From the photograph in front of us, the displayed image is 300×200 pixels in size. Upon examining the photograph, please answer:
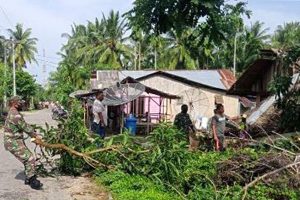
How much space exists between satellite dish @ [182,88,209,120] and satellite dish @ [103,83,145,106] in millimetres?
8686

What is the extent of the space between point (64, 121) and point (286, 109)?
582 cm

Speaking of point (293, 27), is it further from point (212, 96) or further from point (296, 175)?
point (296, 175)

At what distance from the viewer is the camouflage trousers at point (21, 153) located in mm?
9391

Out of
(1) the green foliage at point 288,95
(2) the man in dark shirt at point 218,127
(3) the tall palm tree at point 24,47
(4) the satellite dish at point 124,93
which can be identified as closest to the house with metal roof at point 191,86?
(4) the satellite dish at point 124,93

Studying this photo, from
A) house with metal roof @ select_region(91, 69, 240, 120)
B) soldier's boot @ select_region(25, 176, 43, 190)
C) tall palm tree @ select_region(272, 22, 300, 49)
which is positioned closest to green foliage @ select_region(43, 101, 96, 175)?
soldier's boot @ select_region(25, 176, 43, 190)

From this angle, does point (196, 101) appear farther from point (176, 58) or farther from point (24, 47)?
point (24, 47)

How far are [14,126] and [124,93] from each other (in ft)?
45.9

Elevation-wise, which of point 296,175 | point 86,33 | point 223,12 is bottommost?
point 296,175

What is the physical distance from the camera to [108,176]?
9.97m

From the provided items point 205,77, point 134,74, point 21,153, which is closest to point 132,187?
point 21,153

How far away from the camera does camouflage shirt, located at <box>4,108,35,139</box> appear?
9586 millimetres

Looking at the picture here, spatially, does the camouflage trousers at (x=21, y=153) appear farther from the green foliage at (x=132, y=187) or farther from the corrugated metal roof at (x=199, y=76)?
the corrugated metal roof at (x=199, y=76)

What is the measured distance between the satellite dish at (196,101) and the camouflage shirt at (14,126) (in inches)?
881

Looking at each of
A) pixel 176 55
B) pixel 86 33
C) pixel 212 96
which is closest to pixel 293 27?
pixel 176 55
